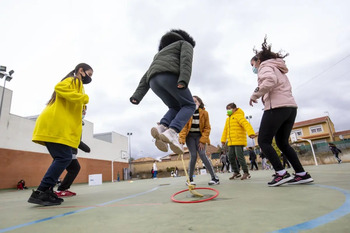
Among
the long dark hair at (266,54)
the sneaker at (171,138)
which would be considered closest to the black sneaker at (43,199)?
the sneaker at (171,138)

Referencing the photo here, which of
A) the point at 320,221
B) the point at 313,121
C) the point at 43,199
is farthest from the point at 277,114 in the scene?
the point at 313,121

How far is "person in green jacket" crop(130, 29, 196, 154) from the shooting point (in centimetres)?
200

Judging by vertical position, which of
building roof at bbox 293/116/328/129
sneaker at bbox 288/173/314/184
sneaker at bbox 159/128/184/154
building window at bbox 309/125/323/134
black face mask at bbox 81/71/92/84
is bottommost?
sneaker at bbox 288/173/314/184

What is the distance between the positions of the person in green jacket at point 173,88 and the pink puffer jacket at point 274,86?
999 millimetres

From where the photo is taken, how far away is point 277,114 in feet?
8.28

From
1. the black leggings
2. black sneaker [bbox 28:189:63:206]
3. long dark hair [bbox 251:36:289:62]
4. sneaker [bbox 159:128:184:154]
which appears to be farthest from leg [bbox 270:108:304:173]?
black sneaker [bbox 28:189:63:206]

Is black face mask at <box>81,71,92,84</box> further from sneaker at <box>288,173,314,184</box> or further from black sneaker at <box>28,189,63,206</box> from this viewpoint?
sneaker at <box>288,173,314,184</box>

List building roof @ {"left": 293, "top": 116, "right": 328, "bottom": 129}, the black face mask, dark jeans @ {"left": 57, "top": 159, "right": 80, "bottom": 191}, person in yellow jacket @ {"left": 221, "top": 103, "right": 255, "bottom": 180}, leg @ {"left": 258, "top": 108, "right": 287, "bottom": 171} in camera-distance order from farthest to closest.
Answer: building roof @ {"left": 293, "top": 116, "right": 328, "bottom": 129}, person in yellow jacket @ {"left": 221, "top": 103, "right": 255, "bottom": 180}, dark jeans @ {"left": 57, "top": 159, "right": 80, "bottom": 191}, the black face mask, leg @ {"left": 258, "top": 108, "right": 287, "bottom": 171}

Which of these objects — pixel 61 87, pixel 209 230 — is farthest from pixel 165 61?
pixel 209 230

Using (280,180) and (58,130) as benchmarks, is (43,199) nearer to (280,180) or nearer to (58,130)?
(58,130)

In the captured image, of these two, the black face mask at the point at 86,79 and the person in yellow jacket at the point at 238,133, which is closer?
the black face mask at the point at 86,79

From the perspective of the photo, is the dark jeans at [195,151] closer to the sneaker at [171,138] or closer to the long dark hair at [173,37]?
the sneaker at [171,138]

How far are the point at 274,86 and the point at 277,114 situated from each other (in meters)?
0.39

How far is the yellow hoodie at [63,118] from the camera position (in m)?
2.29
